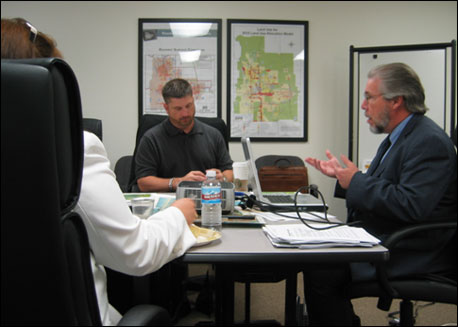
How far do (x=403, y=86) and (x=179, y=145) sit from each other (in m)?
1.38

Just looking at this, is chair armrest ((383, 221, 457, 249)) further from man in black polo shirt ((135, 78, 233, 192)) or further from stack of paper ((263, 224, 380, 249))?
man in black polo shirt ((135, 78, 233, 192))

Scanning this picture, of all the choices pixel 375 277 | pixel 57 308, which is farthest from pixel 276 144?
pixel 57 308

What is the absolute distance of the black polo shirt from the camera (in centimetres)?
224

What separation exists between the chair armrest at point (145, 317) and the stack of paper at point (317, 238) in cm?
36

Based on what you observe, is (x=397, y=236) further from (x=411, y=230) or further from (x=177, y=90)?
(x=177, y=90)

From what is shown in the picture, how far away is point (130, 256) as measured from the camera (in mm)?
698

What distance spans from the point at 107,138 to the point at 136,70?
68 cm

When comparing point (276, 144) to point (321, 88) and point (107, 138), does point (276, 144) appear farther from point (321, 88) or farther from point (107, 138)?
point (107, 138)

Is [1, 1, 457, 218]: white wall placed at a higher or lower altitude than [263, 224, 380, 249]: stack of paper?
higher

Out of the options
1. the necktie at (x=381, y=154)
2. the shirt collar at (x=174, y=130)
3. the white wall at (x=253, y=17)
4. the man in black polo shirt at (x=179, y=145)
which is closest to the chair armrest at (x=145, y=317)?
the necktie at (x=381, y=154)

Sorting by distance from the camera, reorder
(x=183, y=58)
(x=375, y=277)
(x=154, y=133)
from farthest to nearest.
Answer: (x=183, y=58) → (x=154, y=133) → (x=375, y=277)

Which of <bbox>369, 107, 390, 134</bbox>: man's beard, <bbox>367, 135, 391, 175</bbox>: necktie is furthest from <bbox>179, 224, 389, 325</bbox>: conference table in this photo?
<bbox>369, 107, 390, 134</bbox>: man's beard

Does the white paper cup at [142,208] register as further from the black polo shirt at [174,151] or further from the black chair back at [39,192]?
the black polo shirt at [174,151]

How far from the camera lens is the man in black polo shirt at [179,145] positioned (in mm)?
2240
